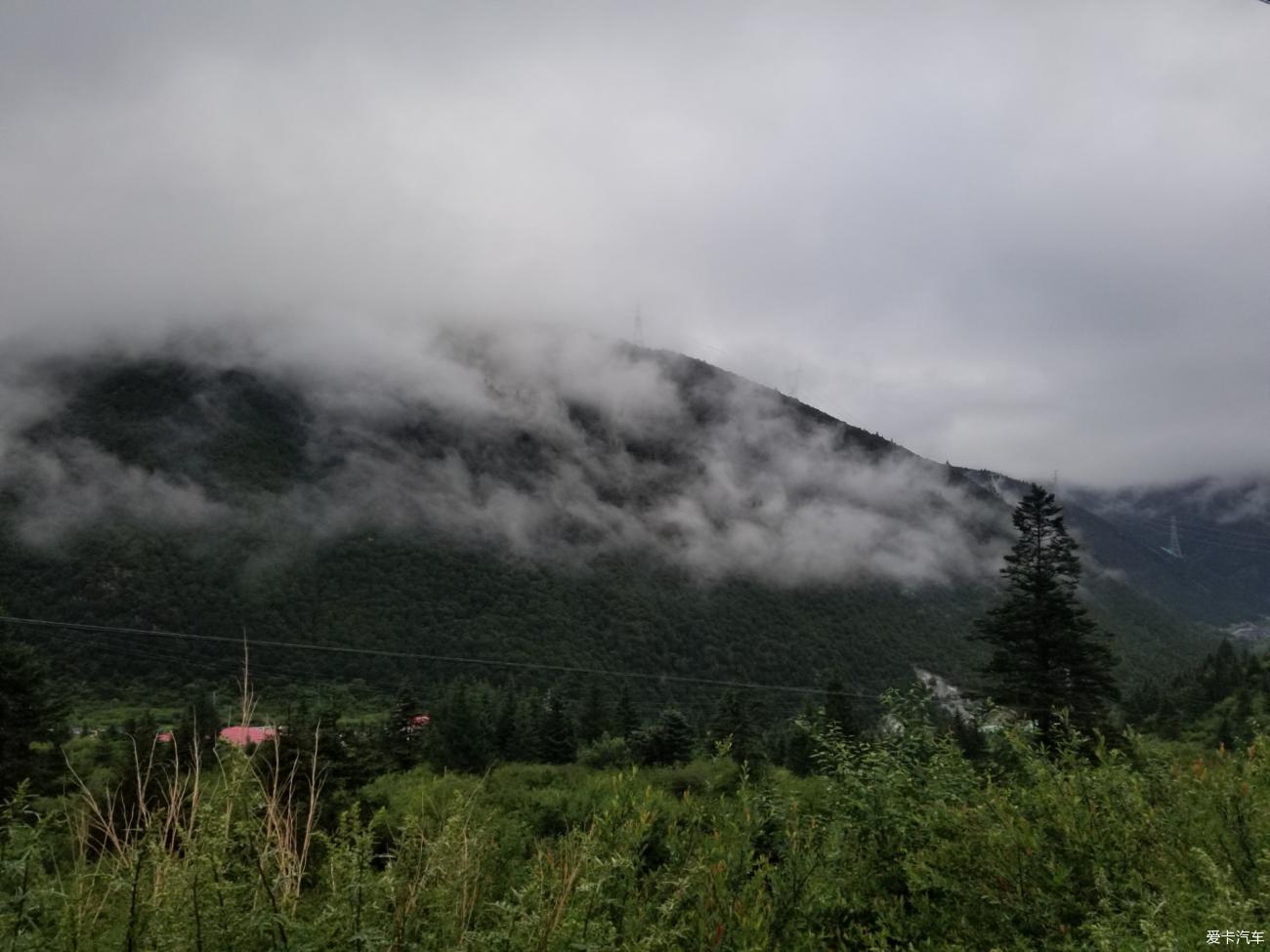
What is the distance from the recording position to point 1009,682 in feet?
76.5

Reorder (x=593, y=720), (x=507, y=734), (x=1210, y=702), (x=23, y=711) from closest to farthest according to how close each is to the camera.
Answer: (x=23, y=711) → (x=507, y=734) → (x=1210, y=702) → (x=593, y=720)

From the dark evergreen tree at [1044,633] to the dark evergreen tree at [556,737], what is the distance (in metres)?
27.1

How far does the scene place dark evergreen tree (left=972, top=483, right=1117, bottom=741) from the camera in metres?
22.5

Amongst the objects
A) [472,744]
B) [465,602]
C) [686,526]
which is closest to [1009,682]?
[472,744]

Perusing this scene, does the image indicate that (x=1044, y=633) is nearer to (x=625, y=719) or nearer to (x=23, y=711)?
(x=23, y=711)

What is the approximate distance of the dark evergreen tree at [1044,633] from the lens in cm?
2253

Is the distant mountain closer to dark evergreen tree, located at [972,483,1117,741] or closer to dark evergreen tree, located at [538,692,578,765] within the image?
dark evergreen tree, located at [538,692,578,765]

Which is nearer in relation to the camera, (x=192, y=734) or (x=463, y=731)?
(x=192, y=734)

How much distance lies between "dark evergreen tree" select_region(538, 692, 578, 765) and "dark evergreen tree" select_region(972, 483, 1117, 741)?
27.1 meters

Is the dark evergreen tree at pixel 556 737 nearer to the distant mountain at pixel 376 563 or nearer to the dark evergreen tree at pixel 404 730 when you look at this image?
the dark evergreen tree at pixel 404 730

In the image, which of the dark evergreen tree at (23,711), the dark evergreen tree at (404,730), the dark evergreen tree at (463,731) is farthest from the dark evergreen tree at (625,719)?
the dark evergreen tree at (23,711)

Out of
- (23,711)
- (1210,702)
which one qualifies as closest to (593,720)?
(23,711)

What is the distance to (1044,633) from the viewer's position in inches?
909

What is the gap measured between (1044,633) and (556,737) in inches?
1198
